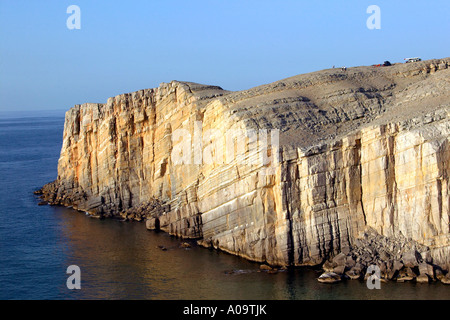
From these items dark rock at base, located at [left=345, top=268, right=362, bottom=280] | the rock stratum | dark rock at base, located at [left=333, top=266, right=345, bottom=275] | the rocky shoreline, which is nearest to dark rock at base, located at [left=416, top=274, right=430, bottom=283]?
the rocky shoreline

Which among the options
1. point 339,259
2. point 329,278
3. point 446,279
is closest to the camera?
point 446,279

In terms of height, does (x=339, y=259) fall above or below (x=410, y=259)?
above

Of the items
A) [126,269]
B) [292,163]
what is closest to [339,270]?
[292,163]

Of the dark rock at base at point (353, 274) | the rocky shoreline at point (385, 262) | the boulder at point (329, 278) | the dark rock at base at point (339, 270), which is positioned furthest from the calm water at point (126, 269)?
the dark rock at base at point (339, 270)

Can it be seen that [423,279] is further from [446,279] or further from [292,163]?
[292,163]

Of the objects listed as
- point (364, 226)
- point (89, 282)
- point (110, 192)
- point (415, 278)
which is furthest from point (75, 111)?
point (415, 278)

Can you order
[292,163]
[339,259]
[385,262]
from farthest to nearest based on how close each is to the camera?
[292,163] → [339,259] → [385,262]

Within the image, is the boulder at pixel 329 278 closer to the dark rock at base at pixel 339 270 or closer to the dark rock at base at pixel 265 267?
the dark rock at base at pixel 339 270

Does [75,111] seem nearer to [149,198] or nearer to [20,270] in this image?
[149,198]
